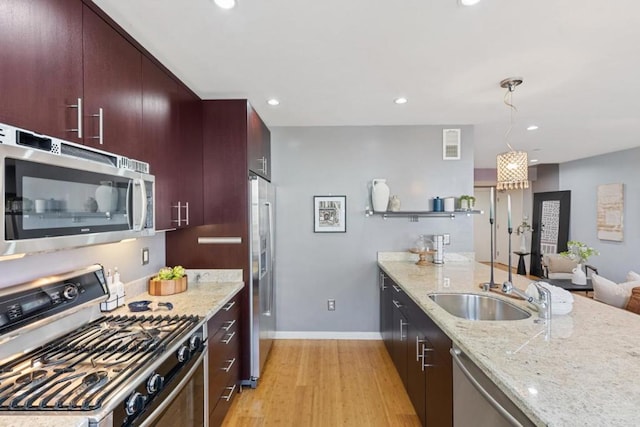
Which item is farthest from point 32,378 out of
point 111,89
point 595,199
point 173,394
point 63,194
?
point 595,199

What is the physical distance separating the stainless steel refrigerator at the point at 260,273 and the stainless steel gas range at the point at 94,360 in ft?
3.03

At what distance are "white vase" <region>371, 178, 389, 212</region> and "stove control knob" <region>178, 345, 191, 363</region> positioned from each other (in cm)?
250

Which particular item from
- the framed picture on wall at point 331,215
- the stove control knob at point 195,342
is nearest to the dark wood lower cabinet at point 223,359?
the stove control knob at point 195,342

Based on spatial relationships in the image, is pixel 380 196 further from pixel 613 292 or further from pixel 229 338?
pixel 613 292

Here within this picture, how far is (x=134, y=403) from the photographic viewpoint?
1.14 metres

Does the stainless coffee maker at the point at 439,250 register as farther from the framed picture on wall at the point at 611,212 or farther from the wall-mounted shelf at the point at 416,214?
the framed picture on wall at the point at 611,212

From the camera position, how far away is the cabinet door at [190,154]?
2.40m

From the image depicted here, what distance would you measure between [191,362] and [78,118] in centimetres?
129

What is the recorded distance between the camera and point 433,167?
373cm

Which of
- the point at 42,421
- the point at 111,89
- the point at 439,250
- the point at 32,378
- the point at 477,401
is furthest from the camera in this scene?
the point at 439,250

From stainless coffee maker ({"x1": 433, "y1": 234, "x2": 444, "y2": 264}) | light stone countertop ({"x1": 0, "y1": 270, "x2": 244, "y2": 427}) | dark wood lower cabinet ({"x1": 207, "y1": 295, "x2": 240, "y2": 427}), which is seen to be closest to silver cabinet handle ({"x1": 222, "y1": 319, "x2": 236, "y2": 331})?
dark wood lower cabinet ({"x1": 207, "y1": 295, "x2": 240, "y2": 427})

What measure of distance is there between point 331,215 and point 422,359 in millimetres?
1983

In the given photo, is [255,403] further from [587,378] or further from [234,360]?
[587,378]

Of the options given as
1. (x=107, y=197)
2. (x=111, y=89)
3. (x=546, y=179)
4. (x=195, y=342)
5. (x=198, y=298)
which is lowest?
(x=195, y=342)
